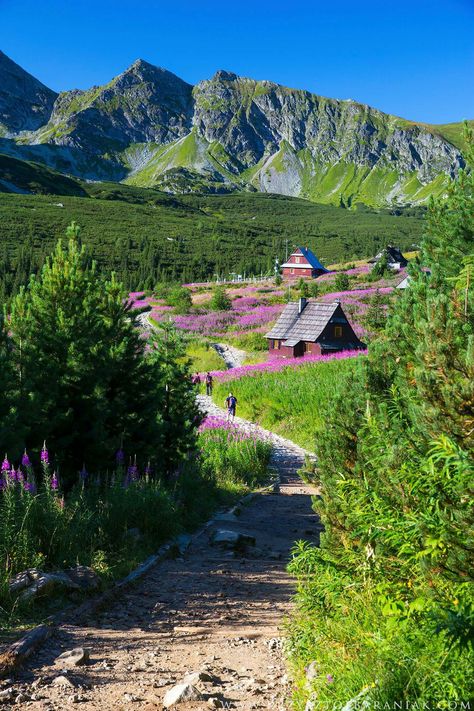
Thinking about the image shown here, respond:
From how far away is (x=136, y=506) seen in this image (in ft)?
28.2

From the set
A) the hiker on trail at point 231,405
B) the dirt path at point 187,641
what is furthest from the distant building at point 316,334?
the dirt path at point 187,641

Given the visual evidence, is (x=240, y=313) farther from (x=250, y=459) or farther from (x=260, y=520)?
(x=260, y=520)

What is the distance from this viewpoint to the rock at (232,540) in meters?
9.42

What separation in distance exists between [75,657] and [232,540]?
4.74 m

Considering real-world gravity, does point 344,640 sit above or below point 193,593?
above

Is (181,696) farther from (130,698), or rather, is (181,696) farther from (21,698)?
(21,698)

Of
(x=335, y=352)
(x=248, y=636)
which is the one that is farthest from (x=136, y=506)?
(x=335, y=352)

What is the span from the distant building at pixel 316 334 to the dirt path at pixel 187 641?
29.2m

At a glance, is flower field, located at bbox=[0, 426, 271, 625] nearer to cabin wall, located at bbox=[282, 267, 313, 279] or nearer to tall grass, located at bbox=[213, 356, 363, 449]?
tall grass, located at bbox=[213, 356, 363, 449]

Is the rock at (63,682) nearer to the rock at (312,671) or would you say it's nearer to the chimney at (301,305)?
the rock at (312,671)

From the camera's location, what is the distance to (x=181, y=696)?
4.30 m

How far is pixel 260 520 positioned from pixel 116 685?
7.49m

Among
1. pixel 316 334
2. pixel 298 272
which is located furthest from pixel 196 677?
pixel 298 272

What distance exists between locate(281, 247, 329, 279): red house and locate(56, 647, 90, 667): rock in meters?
80.8
